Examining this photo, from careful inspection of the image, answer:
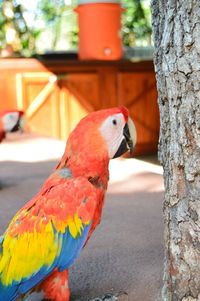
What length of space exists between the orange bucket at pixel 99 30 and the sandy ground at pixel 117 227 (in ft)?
8.00

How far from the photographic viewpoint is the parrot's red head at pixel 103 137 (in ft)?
5.02

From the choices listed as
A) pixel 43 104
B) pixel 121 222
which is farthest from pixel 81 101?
pixel 121 222

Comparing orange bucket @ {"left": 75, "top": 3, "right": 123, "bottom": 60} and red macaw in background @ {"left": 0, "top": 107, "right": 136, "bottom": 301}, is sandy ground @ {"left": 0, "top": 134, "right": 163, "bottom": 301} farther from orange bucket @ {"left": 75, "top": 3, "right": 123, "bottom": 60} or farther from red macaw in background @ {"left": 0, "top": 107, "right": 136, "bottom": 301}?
orange bucket @ {"left": 75, "top": 3, "right": 123, "bottom": 60}

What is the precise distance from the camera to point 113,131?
153 centimetres

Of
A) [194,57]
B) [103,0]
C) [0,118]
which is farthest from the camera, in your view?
[103,0]

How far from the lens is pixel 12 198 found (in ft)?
10.2

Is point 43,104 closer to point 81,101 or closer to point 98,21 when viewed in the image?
point 81,101

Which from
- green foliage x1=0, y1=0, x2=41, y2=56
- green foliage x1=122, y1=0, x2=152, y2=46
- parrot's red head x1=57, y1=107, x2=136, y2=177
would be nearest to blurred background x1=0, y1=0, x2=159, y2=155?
green foliage x1=0, y1=0, x2=41, y2=56

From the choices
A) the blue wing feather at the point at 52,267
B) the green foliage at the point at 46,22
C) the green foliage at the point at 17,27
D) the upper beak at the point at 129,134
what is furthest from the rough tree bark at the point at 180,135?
the green foliage at the point at 17,27

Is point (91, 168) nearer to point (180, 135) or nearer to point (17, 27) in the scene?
point (180, 135)

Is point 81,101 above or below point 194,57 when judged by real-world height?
below

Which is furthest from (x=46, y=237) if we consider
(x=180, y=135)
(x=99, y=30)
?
(x=99, y=30)

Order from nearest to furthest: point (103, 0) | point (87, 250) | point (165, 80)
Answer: point (165, 80), point (87, 250), point (103, 0)

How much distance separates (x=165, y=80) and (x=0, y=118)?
2137mm
